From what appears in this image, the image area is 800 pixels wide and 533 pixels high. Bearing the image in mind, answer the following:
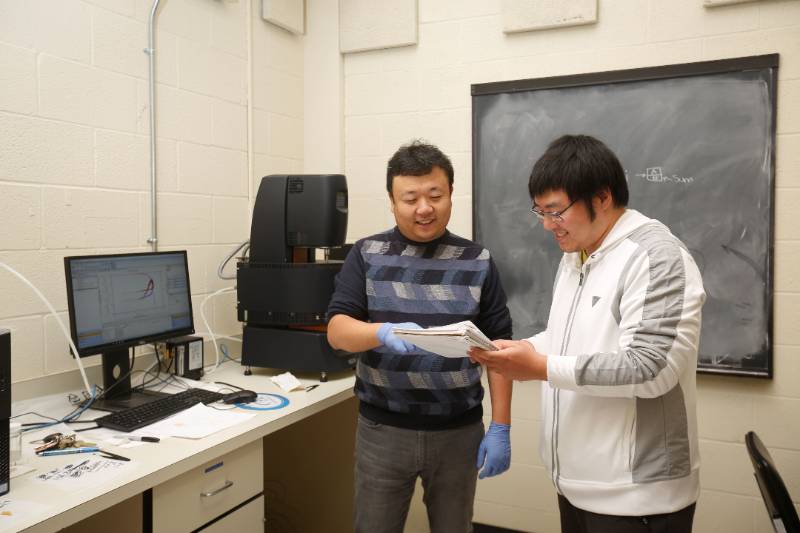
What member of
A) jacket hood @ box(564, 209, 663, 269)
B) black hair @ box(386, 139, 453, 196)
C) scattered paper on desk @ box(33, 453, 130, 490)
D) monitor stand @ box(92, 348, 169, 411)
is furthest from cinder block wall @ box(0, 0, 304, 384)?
jacket hood @ box(564, 209, 663, 269)

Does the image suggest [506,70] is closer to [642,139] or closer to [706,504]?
[642,139]

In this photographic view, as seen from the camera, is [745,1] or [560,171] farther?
[745,1]

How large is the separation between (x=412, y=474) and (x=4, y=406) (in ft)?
3.26

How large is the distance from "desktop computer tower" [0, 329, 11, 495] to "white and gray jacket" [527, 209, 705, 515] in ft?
3.75

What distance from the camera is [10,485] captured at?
128 cm

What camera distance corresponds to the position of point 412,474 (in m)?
1.65

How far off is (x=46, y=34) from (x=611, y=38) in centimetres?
206

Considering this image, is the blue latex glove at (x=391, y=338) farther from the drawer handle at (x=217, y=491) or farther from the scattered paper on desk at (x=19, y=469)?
the scattered paper on desk at (x=19, y=469)

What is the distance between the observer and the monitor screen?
5.56ft

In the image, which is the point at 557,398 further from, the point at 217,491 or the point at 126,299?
the point at 126,299

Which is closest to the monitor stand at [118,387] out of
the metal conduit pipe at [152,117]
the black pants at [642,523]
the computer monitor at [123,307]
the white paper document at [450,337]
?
the computer monitor at [123,307]

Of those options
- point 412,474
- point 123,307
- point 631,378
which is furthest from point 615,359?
point 123,307

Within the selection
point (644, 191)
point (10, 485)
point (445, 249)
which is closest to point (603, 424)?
point (445, 249)

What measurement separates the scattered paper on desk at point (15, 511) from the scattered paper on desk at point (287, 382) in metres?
0.92
